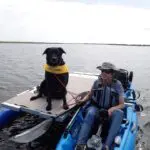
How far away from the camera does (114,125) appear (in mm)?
7016

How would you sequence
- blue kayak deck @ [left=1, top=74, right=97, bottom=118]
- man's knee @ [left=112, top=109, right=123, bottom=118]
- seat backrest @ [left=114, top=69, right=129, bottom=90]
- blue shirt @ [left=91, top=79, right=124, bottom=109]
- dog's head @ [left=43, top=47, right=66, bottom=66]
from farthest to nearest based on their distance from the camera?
seat backrest @ [left=114, top=69, right=129, bottom=90]
dog's head @ [left=43, top=47, right=66, bottom=66]
blue kayak deck @ [left=1, top=74, right=97, bottom=118]
blue shirt @ [left=91, top=79, right=124, bottom=109]
man's knee @ [left=112, top=109, right=123, bottom=118]

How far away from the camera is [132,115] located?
854cm

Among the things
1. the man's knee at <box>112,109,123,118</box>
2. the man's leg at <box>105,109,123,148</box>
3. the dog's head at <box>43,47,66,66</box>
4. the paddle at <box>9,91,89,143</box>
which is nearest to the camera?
the man's leg at <box>105,109,123,148</box>

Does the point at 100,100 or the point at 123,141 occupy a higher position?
the point at 100,100

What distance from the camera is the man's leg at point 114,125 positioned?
6902 mm

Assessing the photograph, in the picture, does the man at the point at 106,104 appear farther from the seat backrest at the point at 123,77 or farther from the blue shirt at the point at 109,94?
the seat backrest at the point at 123,77

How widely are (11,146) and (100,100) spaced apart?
2.89 meters

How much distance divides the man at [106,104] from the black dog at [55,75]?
1.38 m

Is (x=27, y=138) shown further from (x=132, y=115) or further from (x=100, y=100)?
(x=132, y=115)

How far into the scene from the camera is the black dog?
8.62 meters

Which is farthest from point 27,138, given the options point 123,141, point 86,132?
point 123,141

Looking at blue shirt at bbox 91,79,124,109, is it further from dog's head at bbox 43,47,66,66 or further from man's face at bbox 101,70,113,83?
dog's head at bbox 43,47,66,66

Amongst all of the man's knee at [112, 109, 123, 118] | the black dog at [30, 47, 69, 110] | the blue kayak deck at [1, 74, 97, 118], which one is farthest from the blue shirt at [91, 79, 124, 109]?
the black dog at [30, 47, 69, 110]

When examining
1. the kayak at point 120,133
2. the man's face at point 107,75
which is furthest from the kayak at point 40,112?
the man's face at point 107,75
